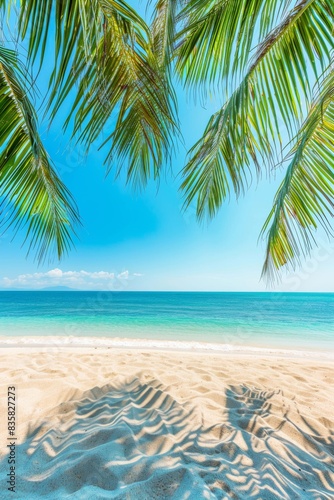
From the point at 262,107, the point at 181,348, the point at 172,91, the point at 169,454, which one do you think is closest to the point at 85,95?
the point at 172,91

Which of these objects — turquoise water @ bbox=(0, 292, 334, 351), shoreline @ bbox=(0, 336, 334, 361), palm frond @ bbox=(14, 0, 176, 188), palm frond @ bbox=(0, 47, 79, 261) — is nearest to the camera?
palm frond @ bbox=(14, 0, 176, 188)

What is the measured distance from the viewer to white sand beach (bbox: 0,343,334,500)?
4.91ft

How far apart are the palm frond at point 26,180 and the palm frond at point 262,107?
1.13m

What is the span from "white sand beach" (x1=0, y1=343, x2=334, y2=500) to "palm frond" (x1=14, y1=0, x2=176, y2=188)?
1.90 m

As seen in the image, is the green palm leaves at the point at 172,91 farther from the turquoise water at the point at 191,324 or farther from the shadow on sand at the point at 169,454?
the turquoise water at the point at 191,324

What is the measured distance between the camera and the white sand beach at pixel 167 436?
150cm

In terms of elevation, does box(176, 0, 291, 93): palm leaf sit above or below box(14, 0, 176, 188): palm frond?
above

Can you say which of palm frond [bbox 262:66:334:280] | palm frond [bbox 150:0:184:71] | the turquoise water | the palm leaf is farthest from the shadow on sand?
the turquoise water

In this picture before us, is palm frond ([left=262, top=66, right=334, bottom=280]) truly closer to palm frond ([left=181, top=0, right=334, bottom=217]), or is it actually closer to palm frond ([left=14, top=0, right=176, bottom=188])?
palm frond ([left=181, top=0, right=334, bottom=217])

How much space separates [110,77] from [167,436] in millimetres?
2429

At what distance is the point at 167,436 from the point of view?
198 centimetres

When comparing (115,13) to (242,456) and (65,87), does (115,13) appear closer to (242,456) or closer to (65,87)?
(65,87)

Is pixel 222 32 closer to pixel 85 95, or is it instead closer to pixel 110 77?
pixel 110 77

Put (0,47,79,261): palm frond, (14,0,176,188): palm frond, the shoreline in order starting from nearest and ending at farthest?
(14,0,176,188): palm frond, (0,47,79,261): palm frond, the shoreline
